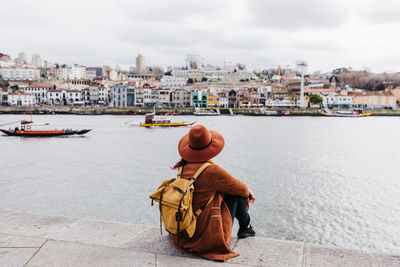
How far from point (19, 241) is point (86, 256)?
0.59 meters

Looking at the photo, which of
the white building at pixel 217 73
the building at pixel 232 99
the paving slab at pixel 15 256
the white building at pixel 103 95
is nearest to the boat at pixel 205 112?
the building at pixel 232 99

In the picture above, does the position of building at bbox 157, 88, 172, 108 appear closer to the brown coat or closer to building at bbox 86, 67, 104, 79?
building at bbox 86, 67, 104, 79

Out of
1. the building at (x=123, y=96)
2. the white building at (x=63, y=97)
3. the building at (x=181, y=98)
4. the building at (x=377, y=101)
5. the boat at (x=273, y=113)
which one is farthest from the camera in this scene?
the white building at (x=63, y=97)

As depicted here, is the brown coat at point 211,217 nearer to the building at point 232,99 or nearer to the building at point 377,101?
the building at point 232,99

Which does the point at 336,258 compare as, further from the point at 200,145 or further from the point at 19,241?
the point at 19,241

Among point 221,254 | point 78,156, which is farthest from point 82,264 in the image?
point 78,156

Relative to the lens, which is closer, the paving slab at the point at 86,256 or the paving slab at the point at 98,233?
the paving slab at the point at 86,256

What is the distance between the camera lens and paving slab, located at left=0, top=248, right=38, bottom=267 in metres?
2.32

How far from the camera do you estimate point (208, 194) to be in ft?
8.38

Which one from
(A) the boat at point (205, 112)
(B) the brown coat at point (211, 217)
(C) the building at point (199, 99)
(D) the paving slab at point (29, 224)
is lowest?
(A) the boat at point (205, 112)

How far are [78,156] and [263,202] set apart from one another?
11.7 metres

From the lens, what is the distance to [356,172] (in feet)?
47.0

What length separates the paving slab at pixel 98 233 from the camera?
9.00ft

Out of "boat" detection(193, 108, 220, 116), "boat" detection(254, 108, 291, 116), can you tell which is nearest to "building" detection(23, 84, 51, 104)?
"boat" detection(193, 108, 220, 116)
